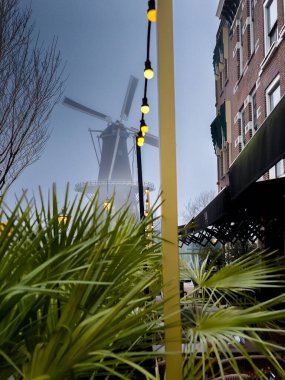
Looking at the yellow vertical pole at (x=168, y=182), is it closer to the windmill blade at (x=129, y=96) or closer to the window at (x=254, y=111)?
the window at (x=254, y=111)

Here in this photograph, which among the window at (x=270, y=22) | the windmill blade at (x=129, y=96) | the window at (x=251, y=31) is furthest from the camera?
the windmill blade at (x=129, y=96)

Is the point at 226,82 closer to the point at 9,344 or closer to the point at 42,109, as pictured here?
the point at 42,109

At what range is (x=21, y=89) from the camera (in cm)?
1163

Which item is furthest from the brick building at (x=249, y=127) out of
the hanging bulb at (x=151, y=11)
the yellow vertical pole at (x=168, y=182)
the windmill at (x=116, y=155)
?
the windmill at (x=116, y=155)

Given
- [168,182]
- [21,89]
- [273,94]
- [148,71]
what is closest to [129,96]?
[273,94]

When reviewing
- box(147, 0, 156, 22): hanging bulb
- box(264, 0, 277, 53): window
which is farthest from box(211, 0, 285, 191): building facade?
box(147, 0, 156, 22): hanging bulb

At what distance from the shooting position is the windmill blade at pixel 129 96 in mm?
63431

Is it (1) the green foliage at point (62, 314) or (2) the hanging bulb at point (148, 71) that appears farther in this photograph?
(2) the hanging bulb at point (148, 71)

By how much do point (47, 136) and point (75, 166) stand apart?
138 m

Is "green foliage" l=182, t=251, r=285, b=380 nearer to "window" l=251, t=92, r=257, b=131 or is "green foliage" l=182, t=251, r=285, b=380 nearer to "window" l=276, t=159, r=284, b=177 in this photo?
"window" l=276, t=159, r=284, b=177

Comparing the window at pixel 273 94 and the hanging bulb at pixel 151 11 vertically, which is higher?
the window at pixel 273 94

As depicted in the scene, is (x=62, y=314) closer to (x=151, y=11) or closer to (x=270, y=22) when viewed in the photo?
(x=151, y=11)

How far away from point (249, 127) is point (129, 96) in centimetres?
5008

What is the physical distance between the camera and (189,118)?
7215 inches
